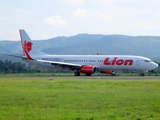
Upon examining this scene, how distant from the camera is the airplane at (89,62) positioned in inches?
2207

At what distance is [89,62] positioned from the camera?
60.2 m

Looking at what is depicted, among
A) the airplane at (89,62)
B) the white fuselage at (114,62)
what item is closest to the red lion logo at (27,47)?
the airplane at (89,62)

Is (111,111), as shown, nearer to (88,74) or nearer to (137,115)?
(137,115)

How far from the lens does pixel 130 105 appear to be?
1630cm

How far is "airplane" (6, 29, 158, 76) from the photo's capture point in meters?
56.1

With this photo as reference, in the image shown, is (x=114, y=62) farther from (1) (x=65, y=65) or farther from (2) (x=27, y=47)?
(2) (x=27, y=47)

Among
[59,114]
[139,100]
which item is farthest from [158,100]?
[59,114]

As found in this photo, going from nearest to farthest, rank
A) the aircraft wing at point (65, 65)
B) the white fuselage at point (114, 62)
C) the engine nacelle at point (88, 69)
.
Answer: the white fuselage at point (114, 62)
the engine nacelle at point (88, 69)
the aircraft wing at point (65, 65)

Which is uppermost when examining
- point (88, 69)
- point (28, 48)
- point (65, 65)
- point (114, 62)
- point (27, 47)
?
point (27, 47)

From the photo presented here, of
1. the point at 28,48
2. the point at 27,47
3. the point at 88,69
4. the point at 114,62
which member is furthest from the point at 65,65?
the point at 27,47

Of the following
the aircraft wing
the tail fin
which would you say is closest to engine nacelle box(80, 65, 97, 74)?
the aircraft wing

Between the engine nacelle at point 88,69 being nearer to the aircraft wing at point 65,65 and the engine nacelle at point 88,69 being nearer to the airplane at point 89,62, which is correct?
the airplane at point 89,62

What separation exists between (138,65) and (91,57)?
839 centimetres

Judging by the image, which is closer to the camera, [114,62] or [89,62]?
[114,62]
